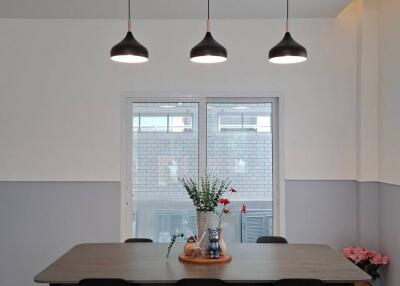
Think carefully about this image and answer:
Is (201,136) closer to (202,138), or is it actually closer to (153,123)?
(202,138)

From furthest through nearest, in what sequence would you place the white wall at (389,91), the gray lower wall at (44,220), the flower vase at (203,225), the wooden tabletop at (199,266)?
1. the gray lower wall at (44,220)
2. the white wall at (389,91)
3. the flower vase at (203,225)
4. the wooden tabletop at (199,266)

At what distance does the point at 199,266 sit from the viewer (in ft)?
9.26

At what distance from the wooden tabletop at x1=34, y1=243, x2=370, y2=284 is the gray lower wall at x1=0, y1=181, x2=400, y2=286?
1329mm

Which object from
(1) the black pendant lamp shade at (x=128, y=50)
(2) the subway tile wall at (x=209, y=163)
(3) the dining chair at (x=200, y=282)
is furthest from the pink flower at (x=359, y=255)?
(1) the black pendant lamp shade at (x=128, y=50)

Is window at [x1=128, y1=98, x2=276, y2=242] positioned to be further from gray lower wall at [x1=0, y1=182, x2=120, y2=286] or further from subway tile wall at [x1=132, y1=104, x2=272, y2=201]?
A: gray lower wall at [x1=0, y1=182, x2=120, y2=286]

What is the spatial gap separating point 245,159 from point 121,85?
1618 mm

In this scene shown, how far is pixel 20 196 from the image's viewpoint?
471 cm

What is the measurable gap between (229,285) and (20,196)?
3030 millimetres

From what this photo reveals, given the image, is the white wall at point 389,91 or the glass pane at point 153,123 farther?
the glass pane at point 153,123

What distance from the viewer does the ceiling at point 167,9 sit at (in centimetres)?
424

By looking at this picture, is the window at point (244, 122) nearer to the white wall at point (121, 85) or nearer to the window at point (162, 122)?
the white wall at point (121, 85)

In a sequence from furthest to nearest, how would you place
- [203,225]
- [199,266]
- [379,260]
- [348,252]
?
[348,252] < [379,260] < [203,225] < [199,266]

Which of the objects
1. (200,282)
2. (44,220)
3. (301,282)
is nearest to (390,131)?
(301,282)

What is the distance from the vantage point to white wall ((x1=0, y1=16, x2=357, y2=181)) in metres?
4.72
